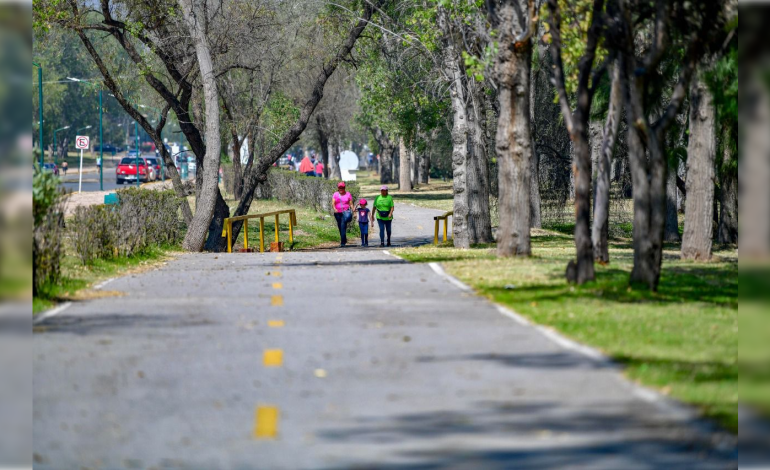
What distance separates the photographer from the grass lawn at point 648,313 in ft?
26.8

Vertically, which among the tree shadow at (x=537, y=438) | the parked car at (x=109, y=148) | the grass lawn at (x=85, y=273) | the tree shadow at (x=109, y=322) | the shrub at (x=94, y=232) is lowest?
the tree shadow at (x=537, y=438)

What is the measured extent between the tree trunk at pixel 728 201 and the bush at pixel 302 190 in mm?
15914

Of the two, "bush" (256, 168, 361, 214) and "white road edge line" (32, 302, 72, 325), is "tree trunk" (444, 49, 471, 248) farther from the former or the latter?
"bush" (256, 168, 361, 214)

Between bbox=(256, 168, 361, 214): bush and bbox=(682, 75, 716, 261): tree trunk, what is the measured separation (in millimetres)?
20566

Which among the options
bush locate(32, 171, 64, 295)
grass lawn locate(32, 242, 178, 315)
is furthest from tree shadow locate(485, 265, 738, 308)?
bush locate(32, 171, 64, 295)

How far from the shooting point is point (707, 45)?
14617 mm

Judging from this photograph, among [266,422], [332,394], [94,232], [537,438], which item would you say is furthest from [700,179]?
[266,422]

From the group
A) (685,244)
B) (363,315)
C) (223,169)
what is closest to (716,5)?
(363,315)

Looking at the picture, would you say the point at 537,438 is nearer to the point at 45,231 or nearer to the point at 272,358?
the point at 272,358

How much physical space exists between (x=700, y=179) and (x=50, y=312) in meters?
13.6

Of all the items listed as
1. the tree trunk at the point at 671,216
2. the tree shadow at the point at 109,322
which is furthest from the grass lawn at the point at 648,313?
the tree trunk at the point at 671,216

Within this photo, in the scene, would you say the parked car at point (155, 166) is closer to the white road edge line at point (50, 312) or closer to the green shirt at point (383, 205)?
the green shirt at point (383, 205)

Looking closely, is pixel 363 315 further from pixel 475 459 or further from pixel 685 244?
pixel 685 244

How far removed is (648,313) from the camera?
12102mm
